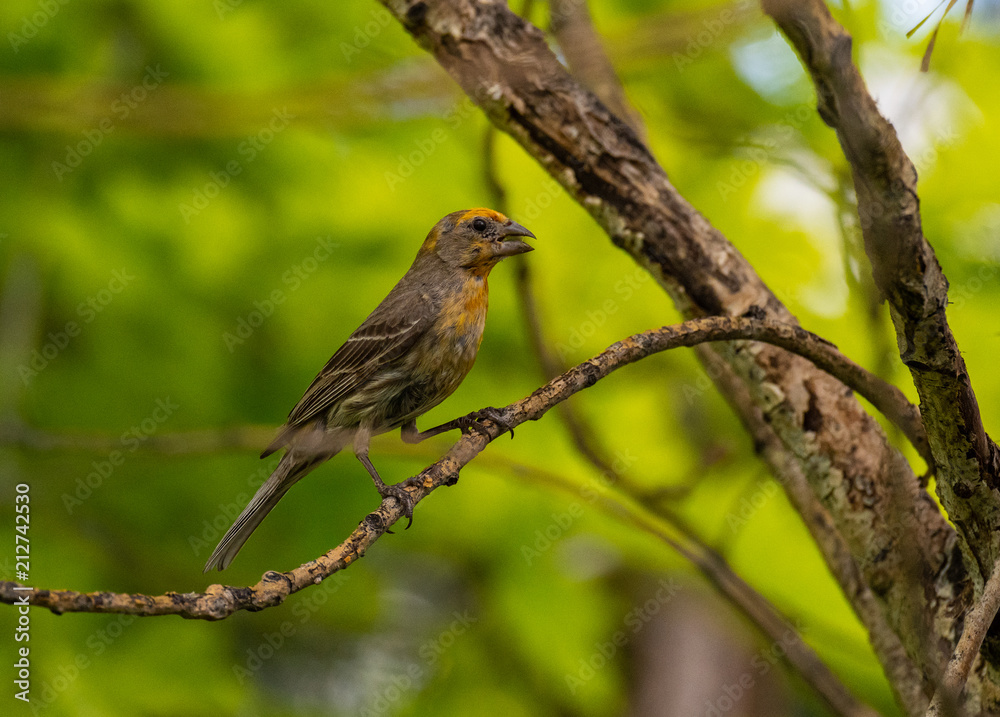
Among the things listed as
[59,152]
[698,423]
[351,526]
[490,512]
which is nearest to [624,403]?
[698,423]

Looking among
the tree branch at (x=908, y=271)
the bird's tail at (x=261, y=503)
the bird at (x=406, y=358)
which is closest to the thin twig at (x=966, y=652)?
the tree branch at (x=908, y=271)

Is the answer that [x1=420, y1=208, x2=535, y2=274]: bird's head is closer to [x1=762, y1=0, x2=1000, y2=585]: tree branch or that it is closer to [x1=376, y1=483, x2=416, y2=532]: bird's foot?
[x1=376, y1=483, x2=416, y2=532]: bird's foot

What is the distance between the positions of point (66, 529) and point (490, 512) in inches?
87.2

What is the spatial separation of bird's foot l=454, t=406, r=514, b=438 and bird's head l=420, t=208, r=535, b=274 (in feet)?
2.63

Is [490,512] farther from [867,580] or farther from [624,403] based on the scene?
[867,580]

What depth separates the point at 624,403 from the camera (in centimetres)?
521

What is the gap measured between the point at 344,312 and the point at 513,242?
1.13 m

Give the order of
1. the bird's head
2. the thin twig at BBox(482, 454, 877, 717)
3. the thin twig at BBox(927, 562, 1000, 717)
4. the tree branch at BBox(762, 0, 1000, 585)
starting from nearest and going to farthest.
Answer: the thin twig at BBox(927, 562, 1000, 717), the tree branch at BBox(762, 0, 1000, 585), the thin twig at BBox(482, 454, 877, 717), the bird's head

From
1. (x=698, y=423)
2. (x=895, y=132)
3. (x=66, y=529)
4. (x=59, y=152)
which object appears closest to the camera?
(x=895, y=132)

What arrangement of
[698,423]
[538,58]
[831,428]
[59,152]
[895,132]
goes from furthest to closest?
[698,423] < [59,152] < [538,58] < [831,428] < [895,132]

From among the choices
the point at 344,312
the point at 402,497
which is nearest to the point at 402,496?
the point at 402,497

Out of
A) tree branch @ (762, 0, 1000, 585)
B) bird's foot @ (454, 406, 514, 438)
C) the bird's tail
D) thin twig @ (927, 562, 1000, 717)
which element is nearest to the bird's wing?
the bird's tail

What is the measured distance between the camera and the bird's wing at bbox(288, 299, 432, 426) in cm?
425

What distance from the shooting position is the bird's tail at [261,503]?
3.96 metres
